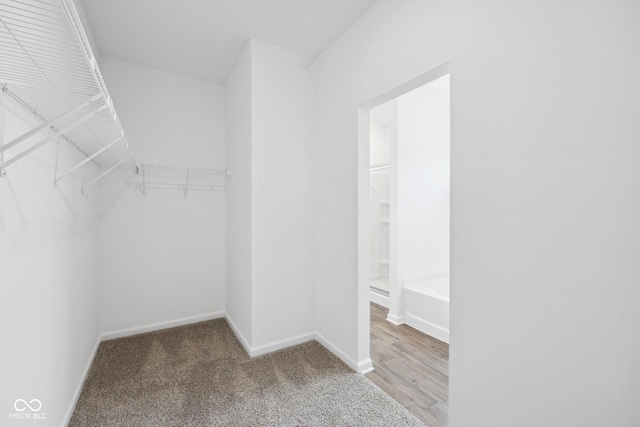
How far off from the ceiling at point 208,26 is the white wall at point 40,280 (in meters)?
1.10

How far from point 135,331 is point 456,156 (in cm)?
313

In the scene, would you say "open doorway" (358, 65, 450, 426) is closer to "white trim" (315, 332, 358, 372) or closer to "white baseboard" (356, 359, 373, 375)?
"white baseboard" (356, 359, 373, 375)

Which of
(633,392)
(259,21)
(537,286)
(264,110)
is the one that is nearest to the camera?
(633,392)

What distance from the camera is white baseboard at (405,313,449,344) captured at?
2.50 m

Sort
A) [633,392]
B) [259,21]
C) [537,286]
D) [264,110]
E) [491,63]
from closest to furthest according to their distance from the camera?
[633,392] → [537,286] → [491,63] → [259,21] → [264,110]

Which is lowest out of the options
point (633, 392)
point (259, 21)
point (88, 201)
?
point (633, 392)

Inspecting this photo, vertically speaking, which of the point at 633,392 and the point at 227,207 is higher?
the point at 227,207

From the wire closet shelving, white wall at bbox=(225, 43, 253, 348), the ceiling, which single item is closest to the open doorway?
the ceiling

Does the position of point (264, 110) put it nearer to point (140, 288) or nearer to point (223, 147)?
point (223, 147)

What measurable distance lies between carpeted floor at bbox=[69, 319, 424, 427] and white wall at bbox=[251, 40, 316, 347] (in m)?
0.31

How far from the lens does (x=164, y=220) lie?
2752 millimetres

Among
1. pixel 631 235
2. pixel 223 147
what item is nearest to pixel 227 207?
pixel 223 147

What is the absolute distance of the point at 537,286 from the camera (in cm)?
106

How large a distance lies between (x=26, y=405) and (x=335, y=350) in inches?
70.9
